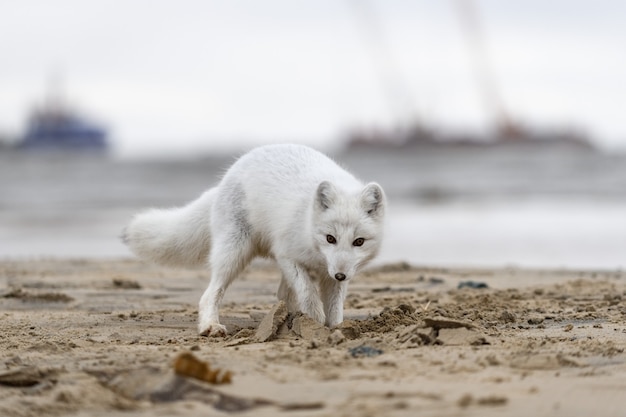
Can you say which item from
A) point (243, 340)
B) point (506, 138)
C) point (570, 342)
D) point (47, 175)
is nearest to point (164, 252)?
point (243, 340)

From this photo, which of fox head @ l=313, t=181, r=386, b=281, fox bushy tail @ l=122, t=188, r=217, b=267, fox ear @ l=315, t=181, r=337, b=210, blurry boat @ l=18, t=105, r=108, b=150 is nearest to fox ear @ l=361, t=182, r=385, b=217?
fox head @ l=313, t=181, r=386, b=281

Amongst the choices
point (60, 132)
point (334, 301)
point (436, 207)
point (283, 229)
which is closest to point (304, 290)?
point (334, 301)

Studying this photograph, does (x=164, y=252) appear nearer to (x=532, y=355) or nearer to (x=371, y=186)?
(x=371, y=186)

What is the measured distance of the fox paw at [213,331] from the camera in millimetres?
5469

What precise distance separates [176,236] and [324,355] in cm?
225

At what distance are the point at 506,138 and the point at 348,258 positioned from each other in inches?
2915

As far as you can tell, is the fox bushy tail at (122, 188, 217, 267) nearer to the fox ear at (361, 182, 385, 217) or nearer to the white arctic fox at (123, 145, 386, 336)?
the white arctic fox at (123, 145, 386, 336)

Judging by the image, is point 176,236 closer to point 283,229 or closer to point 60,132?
point 283,229

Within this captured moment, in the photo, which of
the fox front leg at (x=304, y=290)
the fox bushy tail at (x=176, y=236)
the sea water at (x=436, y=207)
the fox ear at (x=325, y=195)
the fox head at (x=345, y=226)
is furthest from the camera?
the sea water at (x=436, y=207)

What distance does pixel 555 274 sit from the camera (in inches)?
339

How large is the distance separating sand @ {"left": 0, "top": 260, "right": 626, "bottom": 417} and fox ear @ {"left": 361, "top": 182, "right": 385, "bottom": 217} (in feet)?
1.95

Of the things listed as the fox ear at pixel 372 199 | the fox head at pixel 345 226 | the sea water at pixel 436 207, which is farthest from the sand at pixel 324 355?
the sea water at pixel 436 207

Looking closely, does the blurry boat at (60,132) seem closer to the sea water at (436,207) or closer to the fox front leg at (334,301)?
the sea water at (436,207)

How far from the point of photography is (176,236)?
635 centimetres
